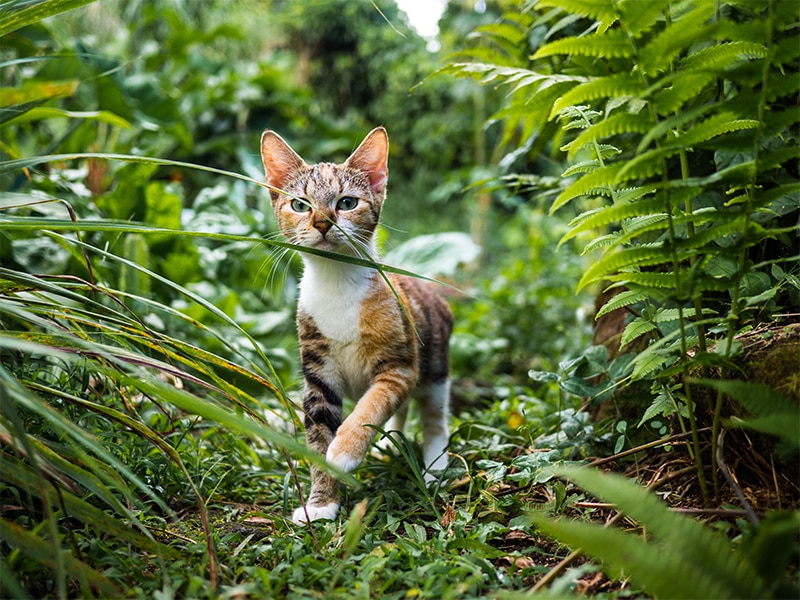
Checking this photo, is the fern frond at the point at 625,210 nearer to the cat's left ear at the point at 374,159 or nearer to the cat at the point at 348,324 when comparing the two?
the cat at the point at 348,324

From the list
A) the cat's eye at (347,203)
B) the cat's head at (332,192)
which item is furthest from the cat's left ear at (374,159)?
the cat's eye at (347,203)

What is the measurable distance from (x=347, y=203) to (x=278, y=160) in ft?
1.14

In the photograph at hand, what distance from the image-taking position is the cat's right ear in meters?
2.70

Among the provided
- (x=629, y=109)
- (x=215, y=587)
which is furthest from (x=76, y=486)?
(x=629, y=109)

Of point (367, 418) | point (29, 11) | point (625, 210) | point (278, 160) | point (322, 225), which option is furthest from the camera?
point (278, 160)

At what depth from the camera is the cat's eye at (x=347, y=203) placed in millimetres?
2631

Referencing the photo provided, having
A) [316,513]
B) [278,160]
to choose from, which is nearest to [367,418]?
[316,513]

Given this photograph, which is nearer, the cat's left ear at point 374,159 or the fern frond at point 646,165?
the fern frond at point 646,165

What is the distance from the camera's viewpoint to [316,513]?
2082mm

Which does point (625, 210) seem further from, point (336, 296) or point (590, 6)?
point (336, 296)

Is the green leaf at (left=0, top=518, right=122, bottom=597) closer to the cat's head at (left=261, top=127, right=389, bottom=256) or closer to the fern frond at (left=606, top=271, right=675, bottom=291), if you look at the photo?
the fern frond at (left=606, top=271, right=675, bottom=291)

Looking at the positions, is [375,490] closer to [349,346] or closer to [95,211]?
[349,346]

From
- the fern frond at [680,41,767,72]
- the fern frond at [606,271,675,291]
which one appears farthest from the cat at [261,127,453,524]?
the fern frond at [680,41,767,72]

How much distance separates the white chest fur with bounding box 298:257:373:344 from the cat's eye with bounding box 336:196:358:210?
0.78 feet
